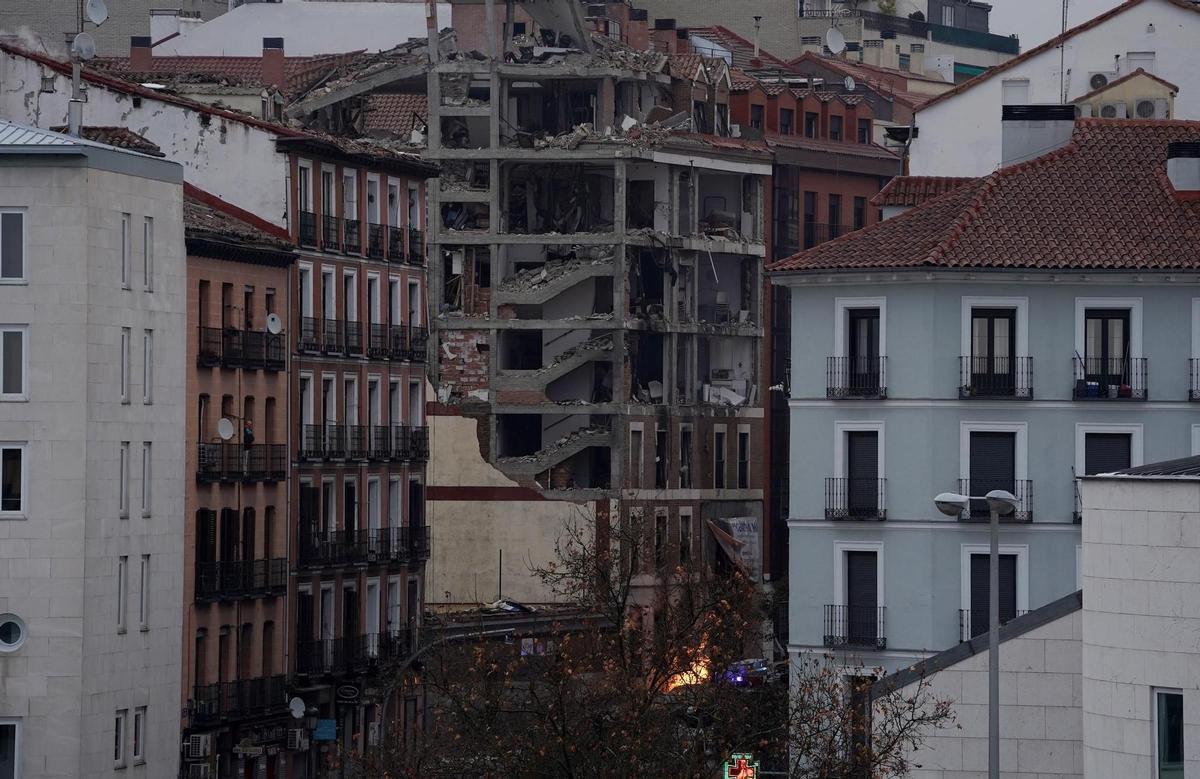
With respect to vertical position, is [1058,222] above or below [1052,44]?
below

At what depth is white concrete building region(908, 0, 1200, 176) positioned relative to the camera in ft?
338

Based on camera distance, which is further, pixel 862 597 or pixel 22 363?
pixel 22 363

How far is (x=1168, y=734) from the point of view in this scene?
5562 cm

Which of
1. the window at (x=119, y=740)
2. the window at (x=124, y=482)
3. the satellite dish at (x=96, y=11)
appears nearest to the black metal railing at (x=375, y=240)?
the satellite dish at (x=96, y=11)

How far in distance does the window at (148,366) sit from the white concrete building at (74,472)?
43cm

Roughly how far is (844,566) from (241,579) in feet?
65.8

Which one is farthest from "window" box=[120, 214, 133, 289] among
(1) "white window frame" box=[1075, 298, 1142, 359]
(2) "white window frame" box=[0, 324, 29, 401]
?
(1) "white window frame" box=[1075, 298, 1142, 359]

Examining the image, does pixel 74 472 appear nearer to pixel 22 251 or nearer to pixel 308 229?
pixel 22 251

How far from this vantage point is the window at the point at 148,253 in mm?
90938

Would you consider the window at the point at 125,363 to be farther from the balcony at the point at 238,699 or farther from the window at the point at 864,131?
the window at the point at 864,131

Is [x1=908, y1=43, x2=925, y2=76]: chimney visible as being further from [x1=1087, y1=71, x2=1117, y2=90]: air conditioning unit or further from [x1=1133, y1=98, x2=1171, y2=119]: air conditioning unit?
[x1=1133, y1=98, x2=1171, y2=119]: air conditioning unit

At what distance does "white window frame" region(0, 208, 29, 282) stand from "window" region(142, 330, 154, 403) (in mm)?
4662

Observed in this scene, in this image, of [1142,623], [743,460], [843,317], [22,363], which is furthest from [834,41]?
[1142,623]

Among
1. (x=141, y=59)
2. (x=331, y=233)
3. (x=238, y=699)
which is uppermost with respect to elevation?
(x=141, y=59)
